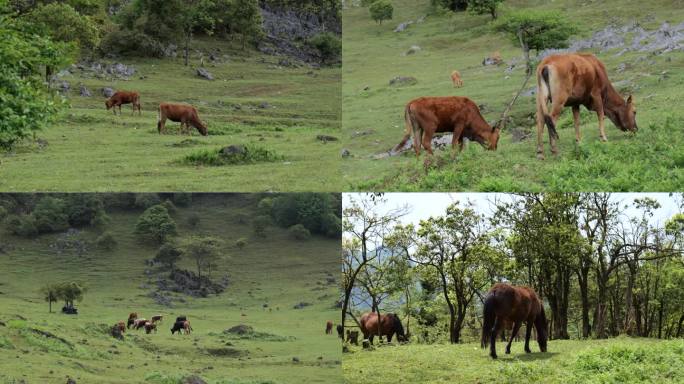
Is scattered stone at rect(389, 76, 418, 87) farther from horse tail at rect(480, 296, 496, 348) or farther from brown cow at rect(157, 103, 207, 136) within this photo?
horse tail at rect(480, 296, 496, 348)

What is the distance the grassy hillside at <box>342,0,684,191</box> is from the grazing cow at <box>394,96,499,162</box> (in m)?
0.54

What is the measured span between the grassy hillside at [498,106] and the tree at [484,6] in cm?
83

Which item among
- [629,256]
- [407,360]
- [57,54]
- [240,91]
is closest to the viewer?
[407,360]

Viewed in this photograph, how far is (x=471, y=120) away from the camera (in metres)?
20.1

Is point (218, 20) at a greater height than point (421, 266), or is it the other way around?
point (218, 20)

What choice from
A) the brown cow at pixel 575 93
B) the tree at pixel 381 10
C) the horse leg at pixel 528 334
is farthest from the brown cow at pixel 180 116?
the tree at pixel 381 10

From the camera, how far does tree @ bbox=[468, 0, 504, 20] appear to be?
56844mm

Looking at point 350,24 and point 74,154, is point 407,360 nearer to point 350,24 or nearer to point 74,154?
point 74,154

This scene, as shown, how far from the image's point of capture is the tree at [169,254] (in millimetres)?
30234

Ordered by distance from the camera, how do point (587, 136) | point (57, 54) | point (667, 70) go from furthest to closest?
point (667, 70), point (57, 54), point (587, 136)

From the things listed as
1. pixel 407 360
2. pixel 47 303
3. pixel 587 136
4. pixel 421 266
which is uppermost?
pixel 587 136

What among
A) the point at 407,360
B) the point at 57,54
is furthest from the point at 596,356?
the point at 57,54

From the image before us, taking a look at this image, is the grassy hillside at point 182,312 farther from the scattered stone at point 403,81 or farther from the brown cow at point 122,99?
the scattered stone at point 403,81

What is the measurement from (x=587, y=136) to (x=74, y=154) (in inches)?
616
